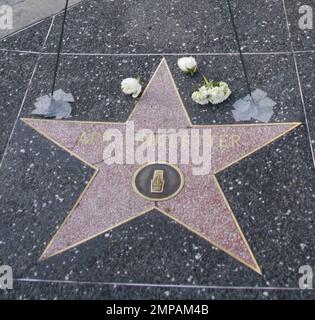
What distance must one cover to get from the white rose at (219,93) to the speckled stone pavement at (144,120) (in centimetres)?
7

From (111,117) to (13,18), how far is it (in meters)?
1.83

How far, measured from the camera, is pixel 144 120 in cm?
368

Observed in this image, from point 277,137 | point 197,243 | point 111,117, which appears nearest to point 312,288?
point 197,243

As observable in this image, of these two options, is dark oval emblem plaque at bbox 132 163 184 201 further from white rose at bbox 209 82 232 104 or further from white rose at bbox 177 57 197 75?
white rose at bbox 177 57 197 75

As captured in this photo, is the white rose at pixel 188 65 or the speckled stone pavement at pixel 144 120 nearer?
the speckled stone pavement at pixel 144 120

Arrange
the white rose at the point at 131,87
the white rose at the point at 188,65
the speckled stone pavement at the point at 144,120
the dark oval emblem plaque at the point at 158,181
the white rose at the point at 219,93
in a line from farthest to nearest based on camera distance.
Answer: the white rose at the point at 188,65 → the white rose at the point at 131,87 → the white rose at the point at 219,93 → the dark oval emblem plaque at the point at 158,181 → the speckled stone pavement at the point at 144,120

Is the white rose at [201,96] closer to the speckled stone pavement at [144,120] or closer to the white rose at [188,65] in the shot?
the speckled stone pavement at [144,120]

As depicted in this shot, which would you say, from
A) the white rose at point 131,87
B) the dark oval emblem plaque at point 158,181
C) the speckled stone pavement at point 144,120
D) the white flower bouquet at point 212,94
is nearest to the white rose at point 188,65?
the speckled stone pavement at point 144,120

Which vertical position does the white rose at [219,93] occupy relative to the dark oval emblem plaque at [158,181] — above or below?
above

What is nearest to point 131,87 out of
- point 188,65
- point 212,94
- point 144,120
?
point 144,120

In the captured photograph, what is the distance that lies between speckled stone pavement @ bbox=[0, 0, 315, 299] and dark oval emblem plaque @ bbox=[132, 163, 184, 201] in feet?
0.40

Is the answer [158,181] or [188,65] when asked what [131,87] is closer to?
[188,65]

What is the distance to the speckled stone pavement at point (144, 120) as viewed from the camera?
283cm

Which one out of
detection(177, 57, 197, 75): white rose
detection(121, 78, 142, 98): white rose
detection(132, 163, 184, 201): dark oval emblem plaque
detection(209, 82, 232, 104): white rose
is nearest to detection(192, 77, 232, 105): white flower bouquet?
detection(209, 82, 232, 104): white rose
